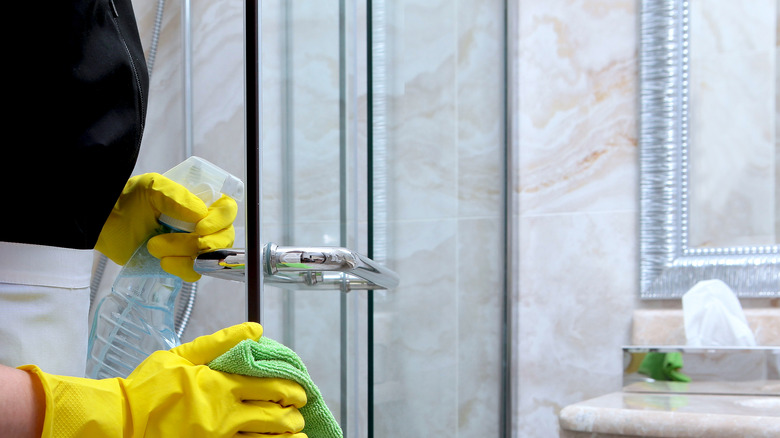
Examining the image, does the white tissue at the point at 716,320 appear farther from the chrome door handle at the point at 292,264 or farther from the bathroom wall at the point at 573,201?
the chrome door handle at the point at 292,264

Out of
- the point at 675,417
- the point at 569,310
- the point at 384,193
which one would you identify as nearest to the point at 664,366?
the point at 569,310

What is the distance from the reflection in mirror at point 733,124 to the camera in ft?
3.77

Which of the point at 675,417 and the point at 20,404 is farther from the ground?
the point at 20,404

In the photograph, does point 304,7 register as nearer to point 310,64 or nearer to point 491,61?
point 310,64

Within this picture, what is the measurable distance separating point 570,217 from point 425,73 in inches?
18.2

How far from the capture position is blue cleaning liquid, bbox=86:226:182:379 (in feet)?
1.90

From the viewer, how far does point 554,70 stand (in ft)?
4.22

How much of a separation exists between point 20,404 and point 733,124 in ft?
3.75

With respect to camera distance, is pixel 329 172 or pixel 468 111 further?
pixel 468 111

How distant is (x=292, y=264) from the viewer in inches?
19.1

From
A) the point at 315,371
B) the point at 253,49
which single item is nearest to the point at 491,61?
the point at 315,371

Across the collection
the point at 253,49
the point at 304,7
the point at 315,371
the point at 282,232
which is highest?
the point at 304,7

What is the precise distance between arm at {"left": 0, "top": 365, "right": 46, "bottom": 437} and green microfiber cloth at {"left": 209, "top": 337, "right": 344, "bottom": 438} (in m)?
0.10

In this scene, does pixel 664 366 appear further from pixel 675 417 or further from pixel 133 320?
pixel 133 320
